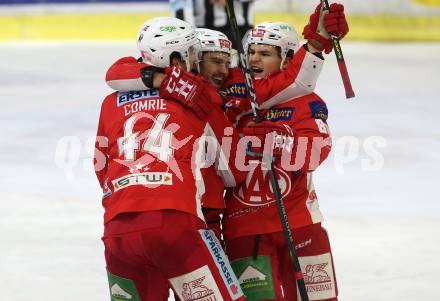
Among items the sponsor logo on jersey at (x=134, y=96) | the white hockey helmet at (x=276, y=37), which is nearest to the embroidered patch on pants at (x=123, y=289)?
the sponsor logo on jersey at (x=134, y=96)

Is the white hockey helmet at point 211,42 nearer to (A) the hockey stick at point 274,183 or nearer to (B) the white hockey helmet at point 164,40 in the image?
(A) the hockey stick at point 274,183

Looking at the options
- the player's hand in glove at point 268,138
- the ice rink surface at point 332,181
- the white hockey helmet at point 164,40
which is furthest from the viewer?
the ice rink surface at point 332,181

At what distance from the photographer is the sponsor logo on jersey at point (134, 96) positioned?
3783mm

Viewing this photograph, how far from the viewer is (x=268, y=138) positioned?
397cm

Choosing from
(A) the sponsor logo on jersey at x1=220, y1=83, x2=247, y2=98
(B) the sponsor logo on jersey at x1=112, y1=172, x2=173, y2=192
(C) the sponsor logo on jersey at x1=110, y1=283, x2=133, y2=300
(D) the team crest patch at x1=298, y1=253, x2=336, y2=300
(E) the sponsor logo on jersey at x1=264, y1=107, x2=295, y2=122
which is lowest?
(D) the team crest patch at x1=298, y1=253, x2=336, y2=300

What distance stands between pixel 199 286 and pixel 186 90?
0.63m

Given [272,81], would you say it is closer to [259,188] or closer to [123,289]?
[259,188]

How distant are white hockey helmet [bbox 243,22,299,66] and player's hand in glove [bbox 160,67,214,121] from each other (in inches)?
24.2

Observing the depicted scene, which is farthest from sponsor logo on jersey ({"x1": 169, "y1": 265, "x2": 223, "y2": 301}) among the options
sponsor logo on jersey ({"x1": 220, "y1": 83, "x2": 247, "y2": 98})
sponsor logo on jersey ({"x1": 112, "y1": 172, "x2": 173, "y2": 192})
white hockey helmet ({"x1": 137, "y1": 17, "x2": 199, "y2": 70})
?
sponsor logo on jersey ({"x1": 220, "y1": 83, "x2": 247, "y2": 98})

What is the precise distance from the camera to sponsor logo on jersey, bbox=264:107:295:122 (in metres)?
4.19

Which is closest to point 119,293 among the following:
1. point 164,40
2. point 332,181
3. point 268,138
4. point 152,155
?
point 152,155

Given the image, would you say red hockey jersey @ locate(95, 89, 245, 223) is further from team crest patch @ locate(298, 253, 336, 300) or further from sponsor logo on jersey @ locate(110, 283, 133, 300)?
team crest patch @ locate(298, 253, 336, 300)

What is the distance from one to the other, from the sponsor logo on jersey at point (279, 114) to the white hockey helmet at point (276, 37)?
0.22 m

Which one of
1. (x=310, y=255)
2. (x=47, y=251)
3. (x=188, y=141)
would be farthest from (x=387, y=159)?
(x=188, y=141)
